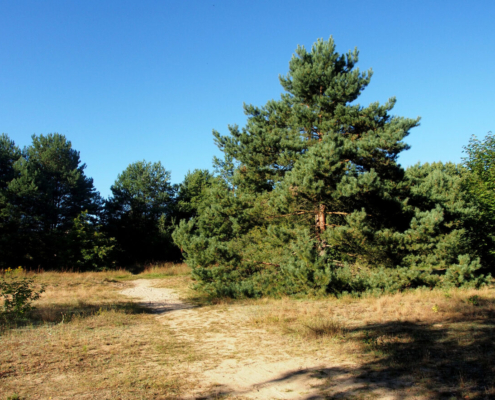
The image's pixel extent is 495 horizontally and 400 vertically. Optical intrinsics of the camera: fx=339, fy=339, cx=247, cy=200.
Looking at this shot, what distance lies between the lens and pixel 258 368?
5262 mm

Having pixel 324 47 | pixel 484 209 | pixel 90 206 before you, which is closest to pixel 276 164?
pixel 324 47

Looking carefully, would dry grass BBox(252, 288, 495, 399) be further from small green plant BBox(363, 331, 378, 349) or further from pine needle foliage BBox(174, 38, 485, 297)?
pine needle foliage BBox(174, 38, 485, 297)

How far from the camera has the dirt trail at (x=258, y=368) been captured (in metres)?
4.27

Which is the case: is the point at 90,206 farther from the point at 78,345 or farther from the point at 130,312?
the point at 78,345

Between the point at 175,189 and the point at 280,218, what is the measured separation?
30.6 m

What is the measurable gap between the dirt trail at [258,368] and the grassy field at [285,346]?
0.21 ft

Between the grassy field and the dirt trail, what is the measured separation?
0.21 feet

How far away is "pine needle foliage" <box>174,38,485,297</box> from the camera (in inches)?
445

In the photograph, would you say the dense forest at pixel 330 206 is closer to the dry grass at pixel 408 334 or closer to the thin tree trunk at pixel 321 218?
the thin tree trunk at pixel 321 218

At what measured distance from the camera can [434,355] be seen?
17.3 ft

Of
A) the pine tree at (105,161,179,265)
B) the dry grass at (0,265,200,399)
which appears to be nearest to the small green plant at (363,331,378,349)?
the dry grass at (0,265,200,399)

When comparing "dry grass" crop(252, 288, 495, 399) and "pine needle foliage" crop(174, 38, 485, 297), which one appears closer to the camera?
"dry grass" crop(252, 288, 495, 399)

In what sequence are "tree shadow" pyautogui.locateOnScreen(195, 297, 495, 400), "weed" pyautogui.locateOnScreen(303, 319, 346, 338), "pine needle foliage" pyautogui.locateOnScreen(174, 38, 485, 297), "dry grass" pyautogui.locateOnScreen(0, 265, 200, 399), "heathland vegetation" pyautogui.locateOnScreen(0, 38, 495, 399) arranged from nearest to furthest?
"tree shadow" pyautogui.locateOnScreen(195, 297, 495, 400), "dry grass" pyautogui.locateOnScreen(0, 265, 200, 399), "heathland vegetation" pyautogui.locateOnScreen(0, 38, 495, 399), "weed" pyautogui.locateOnScreen(303, 319, 346, 338), "pine needle foliage" pyautogui.locateOnScreen(174, 38, 485, 297)

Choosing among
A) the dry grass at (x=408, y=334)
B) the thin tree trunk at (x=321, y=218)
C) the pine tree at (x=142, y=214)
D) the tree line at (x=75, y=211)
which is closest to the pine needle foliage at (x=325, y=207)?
the thin tree trunk at (x=321, y=218)
